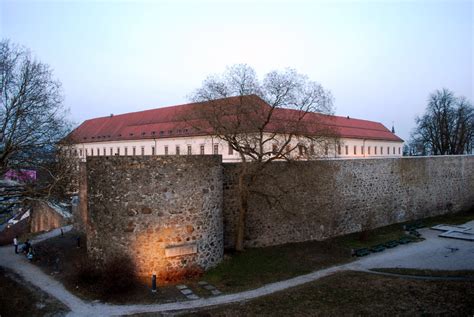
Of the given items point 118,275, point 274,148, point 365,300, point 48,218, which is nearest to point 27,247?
point 118,275

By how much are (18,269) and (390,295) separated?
13197mm

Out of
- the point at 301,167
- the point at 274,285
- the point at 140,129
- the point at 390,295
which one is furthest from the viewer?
the point at 140,129

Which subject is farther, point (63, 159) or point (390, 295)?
point (63, 159)

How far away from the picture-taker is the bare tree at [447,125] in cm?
3881

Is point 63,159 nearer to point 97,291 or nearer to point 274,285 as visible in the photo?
point 97,291

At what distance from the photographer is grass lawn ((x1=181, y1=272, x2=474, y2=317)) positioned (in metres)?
8.84

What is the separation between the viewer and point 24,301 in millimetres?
10188

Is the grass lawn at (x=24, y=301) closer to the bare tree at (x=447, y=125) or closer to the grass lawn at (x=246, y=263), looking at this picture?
the grass lawn at (x=246, y=263)

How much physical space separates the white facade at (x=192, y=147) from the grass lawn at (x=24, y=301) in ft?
73.3

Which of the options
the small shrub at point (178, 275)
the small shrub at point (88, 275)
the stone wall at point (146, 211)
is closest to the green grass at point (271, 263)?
the small shrub at point (178, 275)

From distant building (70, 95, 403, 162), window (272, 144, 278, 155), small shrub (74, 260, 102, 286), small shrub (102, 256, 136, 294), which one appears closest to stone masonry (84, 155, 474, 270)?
small shrub (102, 256, 136, 294)

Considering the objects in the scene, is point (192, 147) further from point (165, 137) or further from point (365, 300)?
point (365, 300)

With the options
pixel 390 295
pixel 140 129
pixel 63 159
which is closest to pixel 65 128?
A: pixel 63 159

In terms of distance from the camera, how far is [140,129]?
49.0 metres
